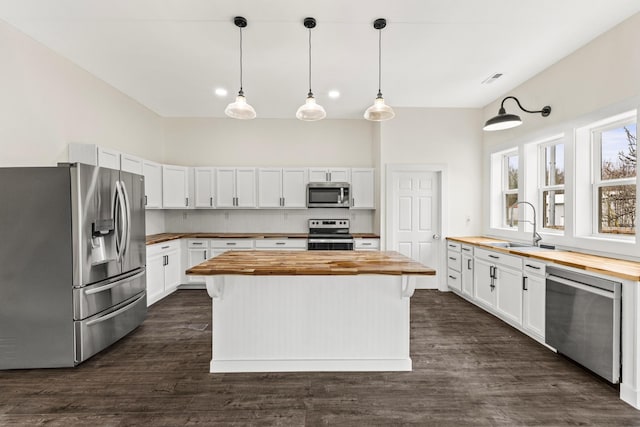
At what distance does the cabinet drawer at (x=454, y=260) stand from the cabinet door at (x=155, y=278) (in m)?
4.44

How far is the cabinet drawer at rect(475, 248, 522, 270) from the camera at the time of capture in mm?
3200

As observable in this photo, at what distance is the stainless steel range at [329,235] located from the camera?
491 cm

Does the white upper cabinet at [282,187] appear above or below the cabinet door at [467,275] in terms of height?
above

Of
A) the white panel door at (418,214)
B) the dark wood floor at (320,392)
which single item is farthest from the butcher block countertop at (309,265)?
the white panel door at (418,214)

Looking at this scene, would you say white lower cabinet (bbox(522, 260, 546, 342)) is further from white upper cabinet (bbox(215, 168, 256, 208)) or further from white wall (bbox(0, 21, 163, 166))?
white wall (bbox(0, 21, 163, 166))

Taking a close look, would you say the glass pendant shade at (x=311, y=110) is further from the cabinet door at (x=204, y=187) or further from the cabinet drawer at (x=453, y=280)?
the cabinet drawer at (x=453, y=280)

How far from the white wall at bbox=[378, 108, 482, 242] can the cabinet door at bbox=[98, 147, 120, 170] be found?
3770 millimetres

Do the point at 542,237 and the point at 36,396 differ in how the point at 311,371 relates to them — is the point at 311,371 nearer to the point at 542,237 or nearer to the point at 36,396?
the point at 36,396

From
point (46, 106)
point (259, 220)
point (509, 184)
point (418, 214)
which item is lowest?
point (259, 220)

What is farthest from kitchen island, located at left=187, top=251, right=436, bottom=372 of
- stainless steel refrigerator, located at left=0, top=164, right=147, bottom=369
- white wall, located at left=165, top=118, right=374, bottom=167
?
white wall, located at left=165, top=118, right=374, bottom=167

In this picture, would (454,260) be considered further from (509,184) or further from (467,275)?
(509,184)

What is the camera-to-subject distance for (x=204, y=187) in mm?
5199

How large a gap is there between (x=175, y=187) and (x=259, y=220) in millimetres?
1522

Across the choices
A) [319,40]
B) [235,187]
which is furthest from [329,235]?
[319,40]
